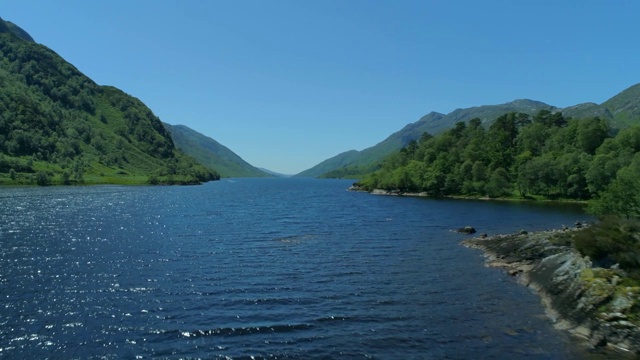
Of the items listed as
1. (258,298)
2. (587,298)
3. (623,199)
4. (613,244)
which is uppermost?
(623,199)

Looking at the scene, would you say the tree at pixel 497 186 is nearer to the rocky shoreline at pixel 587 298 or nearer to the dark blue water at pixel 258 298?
the dark blue water at pixel 258 298

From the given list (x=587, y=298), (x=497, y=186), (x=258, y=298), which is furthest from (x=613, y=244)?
(x=497, y=186)

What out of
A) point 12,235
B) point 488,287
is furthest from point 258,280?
point 12,235

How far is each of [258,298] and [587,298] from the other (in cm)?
2964

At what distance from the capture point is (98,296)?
139 ft

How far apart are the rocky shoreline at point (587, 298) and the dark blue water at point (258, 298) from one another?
1.69 meters

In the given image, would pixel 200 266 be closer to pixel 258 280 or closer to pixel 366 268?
pixel 258 280

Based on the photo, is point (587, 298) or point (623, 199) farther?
point (623, 199)

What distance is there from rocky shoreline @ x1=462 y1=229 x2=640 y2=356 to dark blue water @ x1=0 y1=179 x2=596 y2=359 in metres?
1.69

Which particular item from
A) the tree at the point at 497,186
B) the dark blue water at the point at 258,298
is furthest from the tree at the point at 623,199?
the tree at the point at 497,186

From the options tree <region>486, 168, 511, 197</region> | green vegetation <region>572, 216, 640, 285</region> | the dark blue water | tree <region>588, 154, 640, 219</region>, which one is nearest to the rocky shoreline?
green vegetation <region>572, 216, 640, 285</region>

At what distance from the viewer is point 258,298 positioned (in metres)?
41.8

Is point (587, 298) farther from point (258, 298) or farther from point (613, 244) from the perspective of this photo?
point (258, 298)

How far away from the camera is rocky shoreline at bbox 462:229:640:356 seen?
1257 inches
